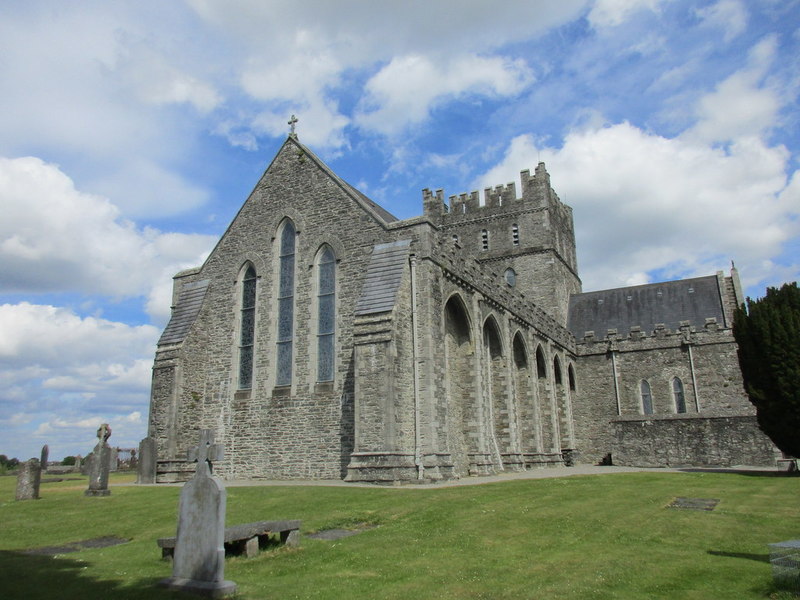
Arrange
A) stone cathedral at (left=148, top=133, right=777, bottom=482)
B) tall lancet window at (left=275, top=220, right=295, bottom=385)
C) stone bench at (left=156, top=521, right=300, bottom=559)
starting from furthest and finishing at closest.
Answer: tall lancet window at (left=275, top=220, right=295, bottom=385) < stone cathedral at (left=148, top=133, right=777, bottom=482) < stone bench at (left=156, top=521, right=300, bottom=559)

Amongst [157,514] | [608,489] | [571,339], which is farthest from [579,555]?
[571,339]

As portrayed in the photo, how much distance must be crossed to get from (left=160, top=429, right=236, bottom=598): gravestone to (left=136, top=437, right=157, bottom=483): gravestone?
1535 cm

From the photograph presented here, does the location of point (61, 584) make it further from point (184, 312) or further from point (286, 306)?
point (184, 312)

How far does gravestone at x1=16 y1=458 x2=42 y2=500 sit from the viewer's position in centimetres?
1680

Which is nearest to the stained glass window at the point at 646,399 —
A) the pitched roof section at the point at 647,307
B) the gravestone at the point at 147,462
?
the pitched roof section at the point at 647,307

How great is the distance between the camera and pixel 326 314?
22.5m

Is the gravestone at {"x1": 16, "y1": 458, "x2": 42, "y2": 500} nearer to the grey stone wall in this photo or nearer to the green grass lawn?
the green grass lawn

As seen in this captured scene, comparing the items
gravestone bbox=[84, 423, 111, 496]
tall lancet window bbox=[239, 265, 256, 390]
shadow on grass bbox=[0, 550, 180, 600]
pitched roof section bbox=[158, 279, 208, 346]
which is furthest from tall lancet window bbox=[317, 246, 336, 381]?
shadow on grass bbox=[0, 550, 180, 600]

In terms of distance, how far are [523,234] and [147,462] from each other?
2845 cm

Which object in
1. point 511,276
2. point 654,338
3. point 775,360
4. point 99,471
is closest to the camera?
point 99,471

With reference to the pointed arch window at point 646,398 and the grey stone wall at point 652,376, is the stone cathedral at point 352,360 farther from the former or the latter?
the pointed arch window at point 646,398

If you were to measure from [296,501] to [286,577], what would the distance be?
6.06 metres

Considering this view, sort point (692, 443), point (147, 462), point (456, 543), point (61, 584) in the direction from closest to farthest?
1. point (61, 584)
2. point (456, 543)
3. point (147, 462)
4. point (692, 443)

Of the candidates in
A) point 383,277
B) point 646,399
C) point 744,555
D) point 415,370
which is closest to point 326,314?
point 383,277
